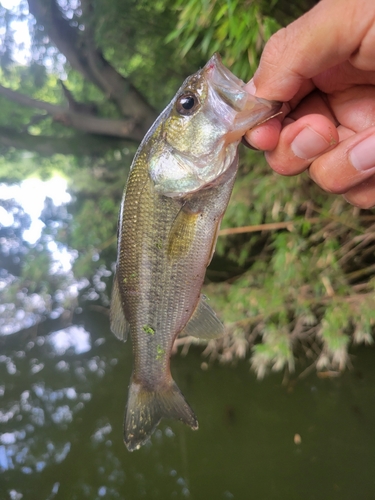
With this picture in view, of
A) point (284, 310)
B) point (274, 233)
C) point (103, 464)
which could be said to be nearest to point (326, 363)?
point (284, 310)

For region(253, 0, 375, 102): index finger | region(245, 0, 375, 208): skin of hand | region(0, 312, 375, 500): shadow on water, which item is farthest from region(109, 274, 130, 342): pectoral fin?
region(0, 312, 375, 500): shadow on water

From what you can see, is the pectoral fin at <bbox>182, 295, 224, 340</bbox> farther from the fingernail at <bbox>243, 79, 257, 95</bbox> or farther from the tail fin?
the fingernail at <bbox>243, 79, 257, 95</bbox>

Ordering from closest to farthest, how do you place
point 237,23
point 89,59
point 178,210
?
point 178,210 → point 237,23 → point 89,59

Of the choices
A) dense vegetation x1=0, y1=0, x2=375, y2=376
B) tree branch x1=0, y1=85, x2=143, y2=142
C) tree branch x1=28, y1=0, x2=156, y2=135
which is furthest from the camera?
tree branch x1=0, y1=85, x2=143, y2=142

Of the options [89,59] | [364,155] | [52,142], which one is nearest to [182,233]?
[364,155]

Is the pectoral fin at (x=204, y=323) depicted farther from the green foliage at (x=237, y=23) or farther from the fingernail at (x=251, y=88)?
the green foliage at (x=237, y=23)

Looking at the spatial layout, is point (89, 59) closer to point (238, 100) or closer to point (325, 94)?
point (325, 94)
